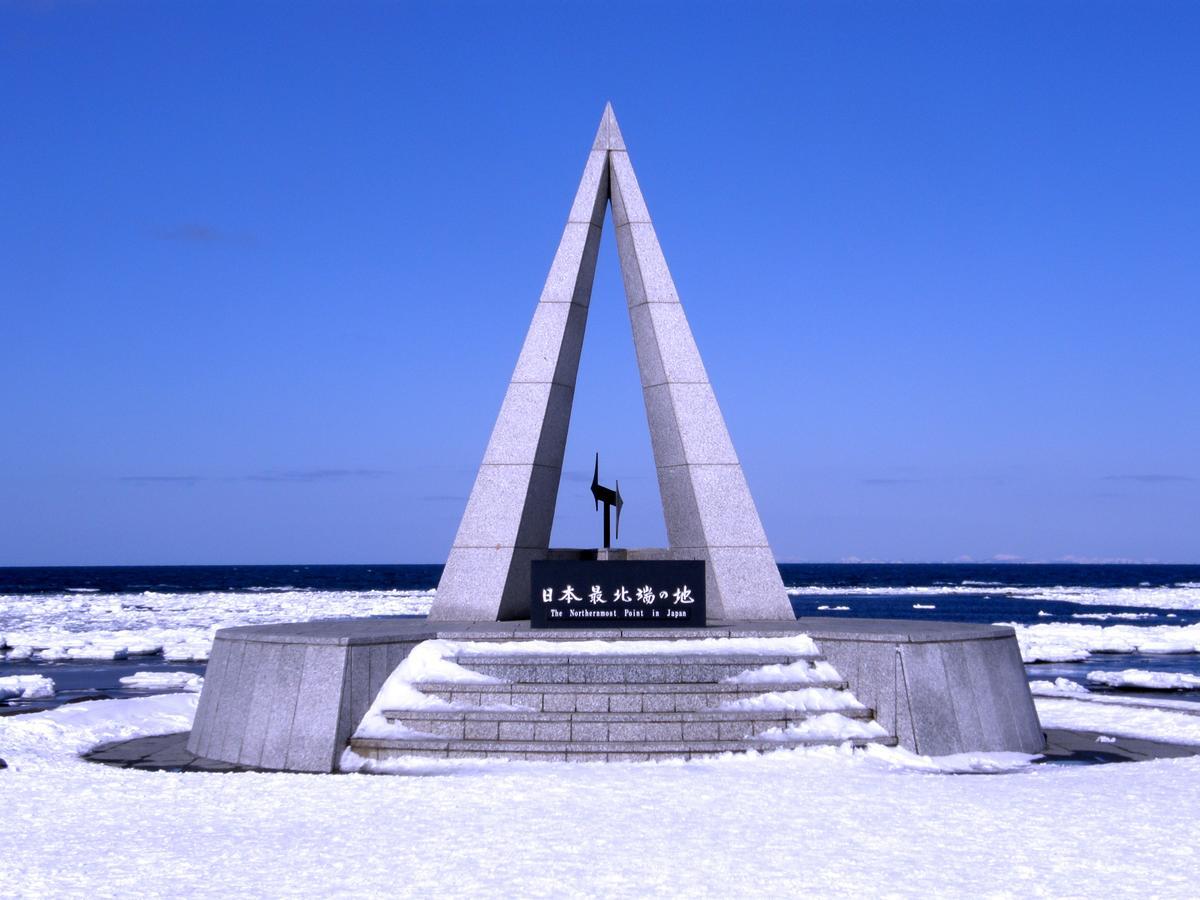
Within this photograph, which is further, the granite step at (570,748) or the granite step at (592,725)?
the granite step at (592,725)

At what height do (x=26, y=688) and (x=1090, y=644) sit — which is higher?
(x=1090, y=644)

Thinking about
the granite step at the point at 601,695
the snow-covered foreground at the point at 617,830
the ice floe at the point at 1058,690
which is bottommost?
the snow-covered foreground at the point at 617,830

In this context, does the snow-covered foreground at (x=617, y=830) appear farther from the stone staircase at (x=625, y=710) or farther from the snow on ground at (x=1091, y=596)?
the snow on ground at (x=1091, y=596)

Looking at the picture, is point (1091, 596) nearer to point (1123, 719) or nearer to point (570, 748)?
point (1123, 719)

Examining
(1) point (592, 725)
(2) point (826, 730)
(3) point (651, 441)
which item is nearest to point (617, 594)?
(1) point (592, 725)

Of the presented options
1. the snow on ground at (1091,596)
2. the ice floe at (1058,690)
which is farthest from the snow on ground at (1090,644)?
the snow on ground at (1091,596)

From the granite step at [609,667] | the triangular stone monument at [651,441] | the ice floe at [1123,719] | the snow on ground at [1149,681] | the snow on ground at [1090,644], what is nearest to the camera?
the granite step at [609,667]

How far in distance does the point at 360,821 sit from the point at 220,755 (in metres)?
3.90

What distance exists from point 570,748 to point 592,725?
1.19 ft

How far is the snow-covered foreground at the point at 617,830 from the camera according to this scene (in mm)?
7387

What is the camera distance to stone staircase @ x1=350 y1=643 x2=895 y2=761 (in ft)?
38.6

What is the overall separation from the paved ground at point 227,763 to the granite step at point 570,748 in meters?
1.49

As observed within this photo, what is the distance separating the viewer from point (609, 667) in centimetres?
1266

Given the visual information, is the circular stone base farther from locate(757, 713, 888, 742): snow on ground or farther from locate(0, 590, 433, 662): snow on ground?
locate(0, 590, 433, 662): snow on ground
